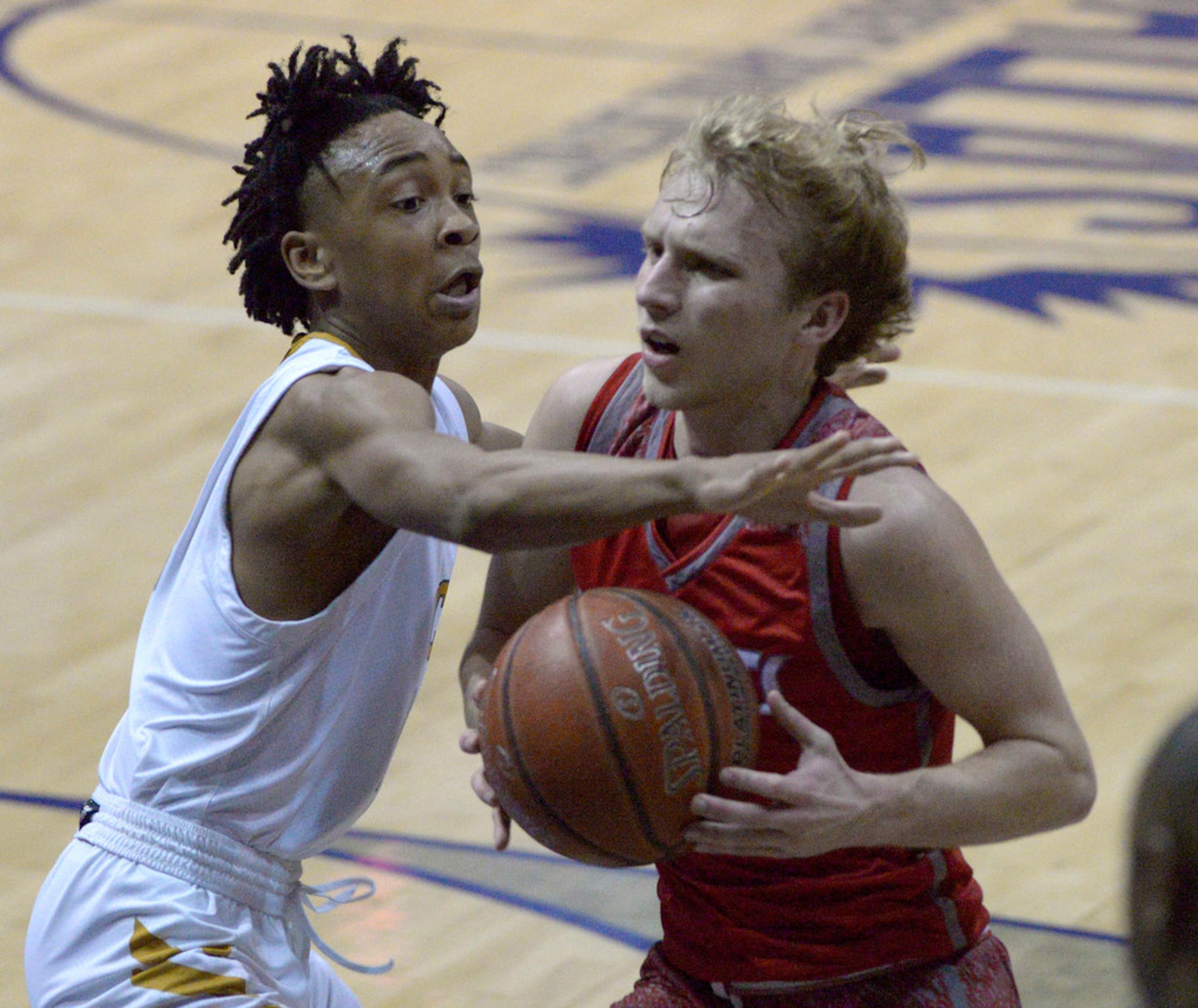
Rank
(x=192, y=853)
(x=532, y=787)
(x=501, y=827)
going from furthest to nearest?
1. (x=192, y=853)
2. (x=501, y=827)
3. (x=532, y=787)

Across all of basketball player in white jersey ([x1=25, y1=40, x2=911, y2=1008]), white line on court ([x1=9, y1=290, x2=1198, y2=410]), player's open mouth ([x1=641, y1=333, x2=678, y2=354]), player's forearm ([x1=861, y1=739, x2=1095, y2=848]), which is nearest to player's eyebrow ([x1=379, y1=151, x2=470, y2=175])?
basketball player in white jersey ([x1=25, y1=40, x2=911, y2=1008])

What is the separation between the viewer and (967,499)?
6.71 meters

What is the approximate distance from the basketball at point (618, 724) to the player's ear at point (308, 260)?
0.73m

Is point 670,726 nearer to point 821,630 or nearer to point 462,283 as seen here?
point 821,630

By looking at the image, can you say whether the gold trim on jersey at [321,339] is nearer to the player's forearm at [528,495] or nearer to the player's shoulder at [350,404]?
the player's shoulder at [350,404]

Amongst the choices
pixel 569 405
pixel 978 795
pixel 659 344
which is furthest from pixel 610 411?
pixel 978 795

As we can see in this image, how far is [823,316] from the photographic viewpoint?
3.01 meters

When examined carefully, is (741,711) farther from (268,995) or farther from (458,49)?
(458,49)

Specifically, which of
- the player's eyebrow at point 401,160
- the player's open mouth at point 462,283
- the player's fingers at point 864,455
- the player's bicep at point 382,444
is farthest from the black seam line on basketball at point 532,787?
the player's eyebrow at point 401,160

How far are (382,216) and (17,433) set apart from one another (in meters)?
4.38

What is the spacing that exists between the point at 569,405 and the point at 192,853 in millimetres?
894

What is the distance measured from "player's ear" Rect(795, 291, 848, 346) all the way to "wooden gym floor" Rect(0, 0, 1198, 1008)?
3.71 feet

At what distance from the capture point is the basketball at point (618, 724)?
2.72 metres

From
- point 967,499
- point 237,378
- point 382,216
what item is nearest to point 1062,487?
point 967,499
